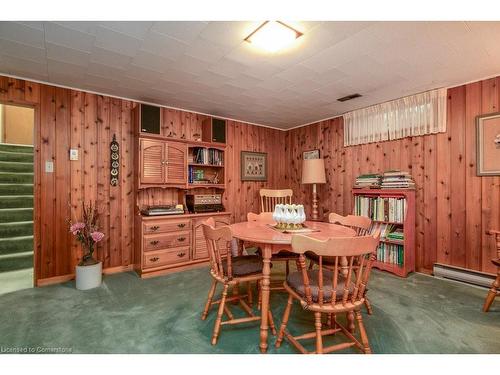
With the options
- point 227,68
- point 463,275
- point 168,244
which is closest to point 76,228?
point 168,244

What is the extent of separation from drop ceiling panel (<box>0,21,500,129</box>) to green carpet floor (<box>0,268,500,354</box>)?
228cm

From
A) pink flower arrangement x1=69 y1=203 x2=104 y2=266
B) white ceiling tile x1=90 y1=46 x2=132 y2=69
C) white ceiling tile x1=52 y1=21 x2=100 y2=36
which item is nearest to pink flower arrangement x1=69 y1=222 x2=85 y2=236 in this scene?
pink flower arrangement x1=69 y1=203 x2=104 y2=266

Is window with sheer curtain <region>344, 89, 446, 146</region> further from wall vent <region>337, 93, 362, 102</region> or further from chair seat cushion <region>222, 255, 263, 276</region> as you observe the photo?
chair seat cushion <region>222, 255, 263, 276</region>

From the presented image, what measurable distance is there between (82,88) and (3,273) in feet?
8.36

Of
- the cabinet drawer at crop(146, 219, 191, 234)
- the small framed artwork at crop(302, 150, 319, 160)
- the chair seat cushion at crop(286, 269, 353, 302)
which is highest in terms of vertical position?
the small framed artwork at crop(302, 150, 319, 160)

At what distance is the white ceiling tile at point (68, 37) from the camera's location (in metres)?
1.86

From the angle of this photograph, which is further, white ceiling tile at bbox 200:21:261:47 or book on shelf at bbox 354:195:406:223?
book on shelf at bbox 354:195:406:223

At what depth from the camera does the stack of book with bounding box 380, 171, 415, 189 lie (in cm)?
320

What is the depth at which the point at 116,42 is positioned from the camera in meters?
2.05

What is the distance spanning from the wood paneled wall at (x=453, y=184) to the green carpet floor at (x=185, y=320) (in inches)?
17.5

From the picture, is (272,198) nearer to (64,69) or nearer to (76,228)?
(76,228)
